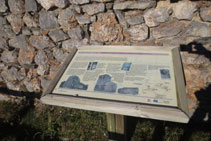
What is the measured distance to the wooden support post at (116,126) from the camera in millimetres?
1420

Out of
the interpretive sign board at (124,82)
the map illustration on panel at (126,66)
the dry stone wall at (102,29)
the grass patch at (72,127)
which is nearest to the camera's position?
the interpretive sign board at (124,82)

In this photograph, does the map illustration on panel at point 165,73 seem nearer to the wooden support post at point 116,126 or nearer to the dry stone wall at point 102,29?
the wooden support post at point 116,126

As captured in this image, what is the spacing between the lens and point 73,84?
1356 millimetres

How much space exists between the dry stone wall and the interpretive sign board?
2.19ft

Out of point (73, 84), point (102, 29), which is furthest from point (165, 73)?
point (102, 29)

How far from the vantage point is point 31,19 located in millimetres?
2453

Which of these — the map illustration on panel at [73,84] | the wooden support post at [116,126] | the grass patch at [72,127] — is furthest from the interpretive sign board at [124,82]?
the grass patch at [72,127]

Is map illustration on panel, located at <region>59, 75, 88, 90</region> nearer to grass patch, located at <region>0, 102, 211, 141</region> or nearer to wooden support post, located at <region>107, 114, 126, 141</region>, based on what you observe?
→ wooden support post, located at <region>107, 114, 126, 141</region>

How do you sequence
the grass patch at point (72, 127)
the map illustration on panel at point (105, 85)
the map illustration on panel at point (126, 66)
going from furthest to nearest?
the grass patch at point (72, 127), the map illustration on panel at point (126, 66), the map illustration on panel at point (105, 85)

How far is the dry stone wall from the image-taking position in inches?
76.3

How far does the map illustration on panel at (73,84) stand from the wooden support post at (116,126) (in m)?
0.36

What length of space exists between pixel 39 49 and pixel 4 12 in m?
0.72

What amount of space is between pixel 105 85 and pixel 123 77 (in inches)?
5.8

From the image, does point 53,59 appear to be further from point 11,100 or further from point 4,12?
point 11,100
